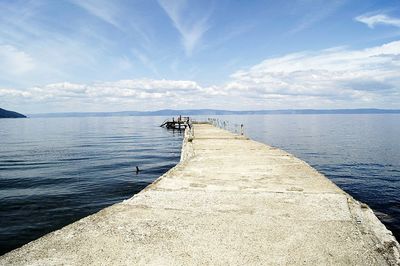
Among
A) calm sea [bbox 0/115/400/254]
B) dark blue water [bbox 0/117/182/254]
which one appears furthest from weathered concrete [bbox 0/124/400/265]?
dark blue water [bbox 0/117/182/254]

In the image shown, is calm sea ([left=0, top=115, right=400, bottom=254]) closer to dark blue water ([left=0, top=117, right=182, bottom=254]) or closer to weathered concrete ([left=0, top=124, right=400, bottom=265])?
dark blue water ([left=0, top=117, right=182, bottom=254])

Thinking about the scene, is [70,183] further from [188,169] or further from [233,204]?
[233,204]

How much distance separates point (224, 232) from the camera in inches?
245

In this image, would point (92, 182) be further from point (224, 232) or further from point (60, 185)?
point (224, 232)

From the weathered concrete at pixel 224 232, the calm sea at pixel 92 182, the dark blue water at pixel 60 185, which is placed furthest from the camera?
the calm sea at pixel 92 182

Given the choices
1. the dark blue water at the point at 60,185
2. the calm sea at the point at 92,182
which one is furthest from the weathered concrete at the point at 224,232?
the dark blue water at the point at 60,185

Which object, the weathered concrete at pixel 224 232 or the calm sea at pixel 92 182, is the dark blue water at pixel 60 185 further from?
the weathered concrete at pixel 224 232

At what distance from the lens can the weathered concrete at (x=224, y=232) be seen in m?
5.20

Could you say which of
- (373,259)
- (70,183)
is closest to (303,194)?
(373,259)

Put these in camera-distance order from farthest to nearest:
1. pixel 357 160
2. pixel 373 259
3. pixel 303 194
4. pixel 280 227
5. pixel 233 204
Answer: pixel 357 160 → pixel 303 194 → pixel 233 204 → pixel 280 227 → pixel 373 259

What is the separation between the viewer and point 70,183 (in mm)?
20188

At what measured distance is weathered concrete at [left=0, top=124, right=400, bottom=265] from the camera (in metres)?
5.20

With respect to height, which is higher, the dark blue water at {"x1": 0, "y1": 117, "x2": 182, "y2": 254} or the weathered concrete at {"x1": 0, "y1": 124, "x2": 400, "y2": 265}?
the weathered concrete at {"x1": 0, "y1": 124, "x2": 400, "y2": 265}

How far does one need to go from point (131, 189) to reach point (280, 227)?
13.8 metres
